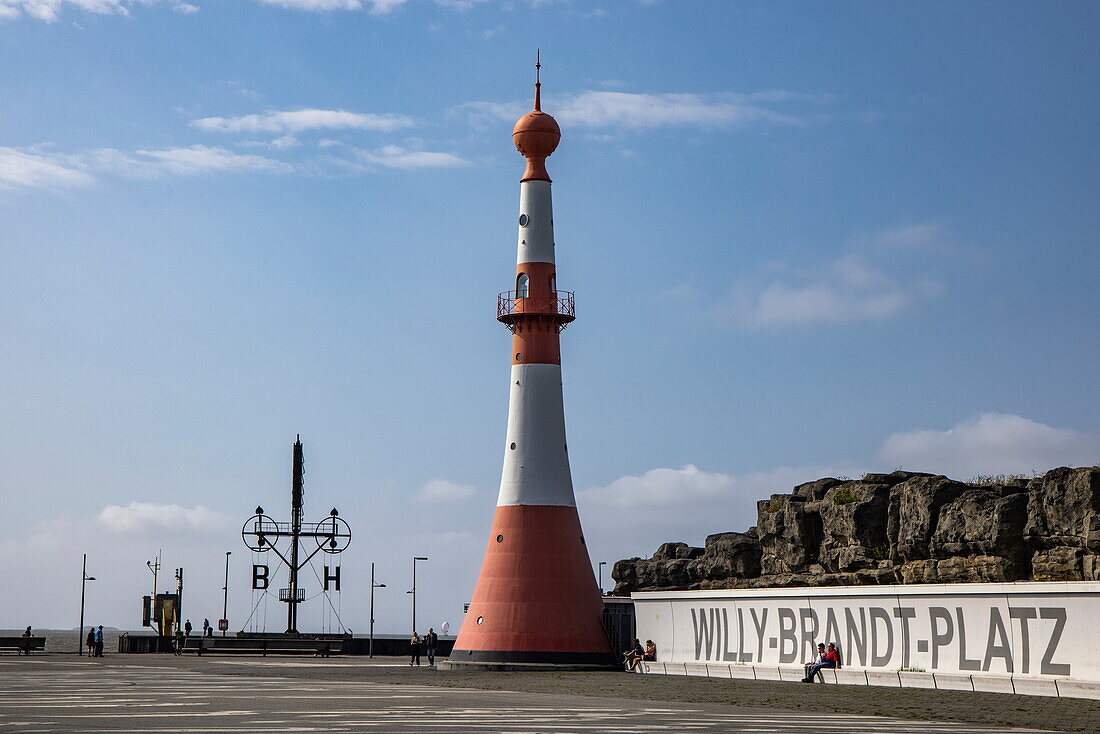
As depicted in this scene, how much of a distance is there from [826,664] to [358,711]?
15398 millimetres

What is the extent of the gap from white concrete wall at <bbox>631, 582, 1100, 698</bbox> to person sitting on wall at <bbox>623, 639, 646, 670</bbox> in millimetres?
738

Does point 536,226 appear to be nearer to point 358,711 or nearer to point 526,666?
point 526,666

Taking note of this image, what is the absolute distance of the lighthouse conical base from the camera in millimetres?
41375

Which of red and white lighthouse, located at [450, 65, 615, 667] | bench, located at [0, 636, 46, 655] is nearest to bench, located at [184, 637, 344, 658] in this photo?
bench, located at [0, 636, 46, 655]

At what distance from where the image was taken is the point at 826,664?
105 ft

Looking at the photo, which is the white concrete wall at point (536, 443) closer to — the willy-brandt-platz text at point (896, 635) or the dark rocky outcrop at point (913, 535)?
the dark rocky outcrop at point (913, 535)

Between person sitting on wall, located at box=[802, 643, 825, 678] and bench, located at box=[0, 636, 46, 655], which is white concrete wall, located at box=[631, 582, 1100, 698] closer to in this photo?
person sitting on wall, located at box=[802, 643, 825, 678]

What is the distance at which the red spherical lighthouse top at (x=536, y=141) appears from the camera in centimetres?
4450

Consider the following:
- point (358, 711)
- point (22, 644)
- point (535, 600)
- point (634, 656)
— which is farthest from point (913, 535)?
point (22, 644)

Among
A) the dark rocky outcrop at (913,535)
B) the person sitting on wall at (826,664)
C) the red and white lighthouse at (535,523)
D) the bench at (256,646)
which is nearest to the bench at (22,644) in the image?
the bench at (256,646)

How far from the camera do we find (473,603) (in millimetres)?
43094

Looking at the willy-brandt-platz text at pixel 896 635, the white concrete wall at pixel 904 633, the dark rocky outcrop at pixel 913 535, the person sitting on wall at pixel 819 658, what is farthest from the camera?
the person sitting on wall at pixel 819 658

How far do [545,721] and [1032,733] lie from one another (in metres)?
6.64

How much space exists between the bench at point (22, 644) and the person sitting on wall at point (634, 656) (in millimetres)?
30482
